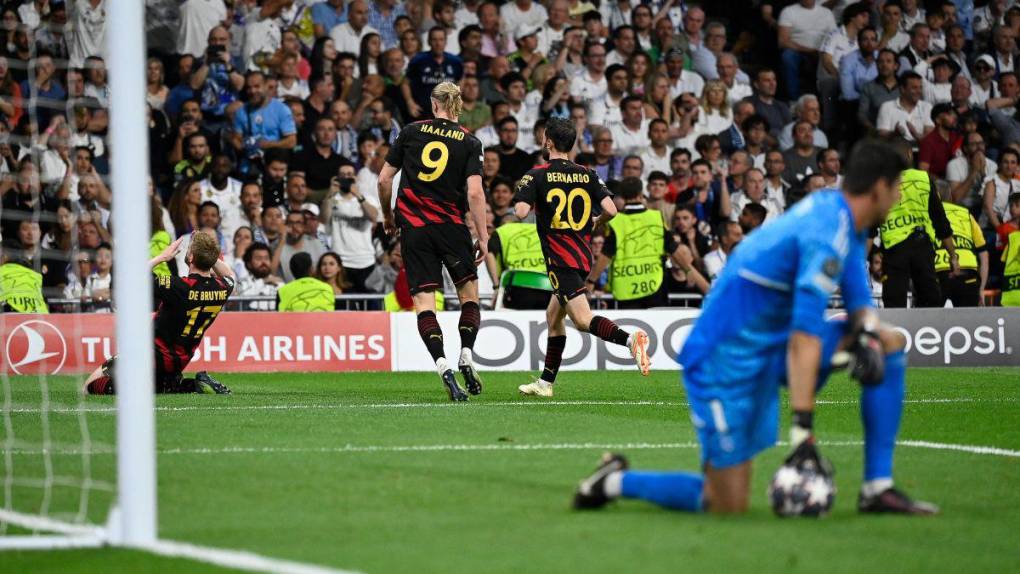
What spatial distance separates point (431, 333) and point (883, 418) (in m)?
6.41

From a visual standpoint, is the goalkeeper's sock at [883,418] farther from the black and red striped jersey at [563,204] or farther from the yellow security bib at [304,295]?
the yellow security bib at [304,295]

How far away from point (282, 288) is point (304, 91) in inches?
143

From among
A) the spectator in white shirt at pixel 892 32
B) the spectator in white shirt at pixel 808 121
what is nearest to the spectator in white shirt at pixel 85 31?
the spectator in white shirt at pixel 808 121

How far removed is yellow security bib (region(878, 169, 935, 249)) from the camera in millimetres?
16703

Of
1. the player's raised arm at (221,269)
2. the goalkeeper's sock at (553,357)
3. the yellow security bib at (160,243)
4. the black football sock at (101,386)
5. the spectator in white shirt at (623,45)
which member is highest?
the spectator in white shirt at (623,45)

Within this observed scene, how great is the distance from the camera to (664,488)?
251 inches

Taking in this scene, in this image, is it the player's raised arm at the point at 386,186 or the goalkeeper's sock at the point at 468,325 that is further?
the goalkeeper's sock at the point at 468,325

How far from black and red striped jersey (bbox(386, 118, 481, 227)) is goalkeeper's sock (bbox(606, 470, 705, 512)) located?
6410mm

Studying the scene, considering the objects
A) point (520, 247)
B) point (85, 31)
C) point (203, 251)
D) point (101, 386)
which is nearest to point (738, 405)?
point (203, 251)

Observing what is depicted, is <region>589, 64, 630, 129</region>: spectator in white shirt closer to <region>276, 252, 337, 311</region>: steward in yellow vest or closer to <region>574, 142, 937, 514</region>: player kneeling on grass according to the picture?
<region>276, 252, 337, 311</region>: steward in yellow vest

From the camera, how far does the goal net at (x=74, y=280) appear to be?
568 centimetres

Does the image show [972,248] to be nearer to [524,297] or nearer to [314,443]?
[524,297]

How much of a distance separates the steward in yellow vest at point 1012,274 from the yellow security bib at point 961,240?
1.50ft

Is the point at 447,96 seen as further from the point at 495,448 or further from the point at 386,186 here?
the point at 495,448
